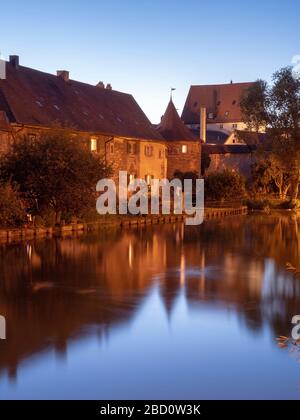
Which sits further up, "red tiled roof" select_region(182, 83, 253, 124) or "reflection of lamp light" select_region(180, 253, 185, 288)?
"red tiled roof" select_region(182, 83, 253, 124)

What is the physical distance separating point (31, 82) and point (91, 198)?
1393 centimetres

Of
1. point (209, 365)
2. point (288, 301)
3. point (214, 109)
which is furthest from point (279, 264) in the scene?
point (214, 109)

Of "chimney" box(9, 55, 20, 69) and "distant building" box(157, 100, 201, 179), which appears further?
"distant building" box(157, 100, 201, 179)

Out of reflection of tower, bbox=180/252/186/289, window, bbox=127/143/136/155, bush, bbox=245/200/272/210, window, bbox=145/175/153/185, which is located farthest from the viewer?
bush, bbox=245/200/272/210

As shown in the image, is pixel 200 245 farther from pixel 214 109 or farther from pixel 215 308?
pixel 214 109

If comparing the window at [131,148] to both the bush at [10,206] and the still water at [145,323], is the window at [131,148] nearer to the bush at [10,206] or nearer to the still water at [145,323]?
the bush at [10,206]

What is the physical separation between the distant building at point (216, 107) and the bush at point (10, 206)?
66535mm

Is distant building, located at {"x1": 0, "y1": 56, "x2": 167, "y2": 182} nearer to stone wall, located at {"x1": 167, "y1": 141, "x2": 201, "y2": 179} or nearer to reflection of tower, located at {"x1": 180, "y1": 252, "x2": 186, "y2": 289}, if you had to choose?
stone wall, located at {"x1": 167, "y1": 141, "x2": 201, "y2": 179}

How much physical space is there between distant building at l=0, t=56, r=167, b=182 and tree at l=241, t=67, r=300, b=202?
766 cm

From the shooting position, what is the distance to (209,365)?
9336 mm

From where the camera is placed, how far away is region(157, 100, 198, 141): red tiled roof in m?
55.9

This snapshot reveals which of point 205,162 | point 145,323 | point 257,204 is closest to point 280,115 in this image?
point 257,204

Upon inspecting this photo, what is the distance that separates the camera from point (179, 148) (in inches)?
2194

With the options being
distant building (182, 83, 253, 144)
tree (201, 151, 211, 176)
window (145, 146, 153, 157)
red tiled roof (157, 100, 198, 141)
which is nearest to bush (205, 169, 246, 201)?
window (145, 146, 153, 157)
